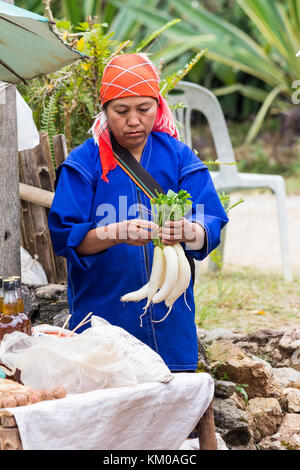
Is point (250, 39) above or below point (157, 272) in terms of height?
above

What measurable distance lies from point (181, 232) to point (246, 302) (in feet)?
10.4

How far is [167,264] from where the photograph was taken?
246cm

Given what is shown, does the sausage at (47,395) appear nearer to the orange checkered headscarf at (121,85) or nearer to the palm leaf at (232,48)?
the orange checkered headscarf at (121,85)

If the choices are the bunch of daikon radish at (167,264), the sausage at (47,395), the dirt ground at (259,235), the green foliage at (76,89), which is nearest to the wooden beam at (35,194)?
the green foliage at (76,89)

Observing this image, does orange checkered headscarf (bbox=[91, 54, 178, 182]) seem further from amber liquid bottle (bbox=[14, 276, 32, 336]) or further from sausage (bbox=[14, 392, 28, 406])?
sausage (bbox=[14, 392, 28, 406])

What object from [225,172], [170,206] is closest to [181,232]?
[170,206]

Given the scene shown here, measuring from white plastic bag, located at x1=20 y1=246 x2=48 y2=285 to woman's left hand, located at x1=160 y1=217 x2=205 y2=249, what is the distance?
157cm

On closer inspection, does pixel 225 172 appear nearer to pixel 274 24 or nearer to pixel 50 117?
pixel 50 117

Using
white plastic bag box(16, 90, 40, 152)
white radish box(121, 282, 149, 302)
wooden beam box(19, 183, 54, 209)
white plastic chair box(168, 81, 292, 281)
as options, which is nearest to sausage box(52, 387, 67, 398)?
white radish box(121, 282, 149, 302)

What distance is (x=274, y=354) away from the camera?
4.01 metres

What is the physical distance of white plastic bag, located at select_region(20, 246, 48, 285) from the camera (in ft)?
12.7

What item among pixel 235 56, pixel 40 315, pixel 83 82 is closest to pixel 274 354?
pixel 40 315

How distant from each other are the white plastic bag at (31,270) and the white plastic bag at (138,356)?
1550mm

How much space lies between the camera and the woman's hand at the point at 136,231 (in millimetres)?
2381
